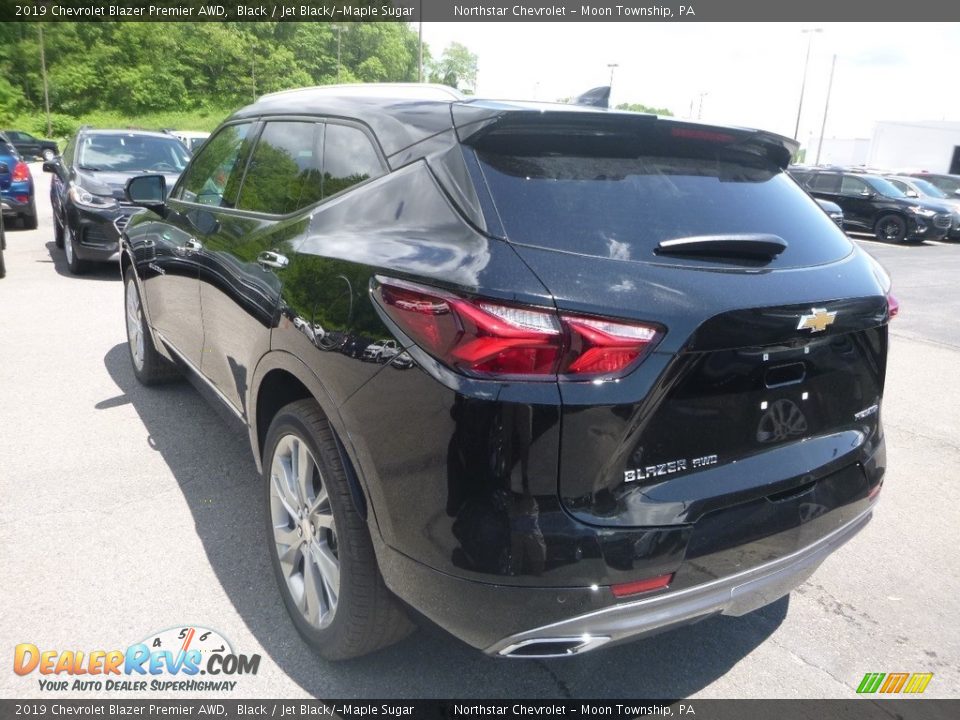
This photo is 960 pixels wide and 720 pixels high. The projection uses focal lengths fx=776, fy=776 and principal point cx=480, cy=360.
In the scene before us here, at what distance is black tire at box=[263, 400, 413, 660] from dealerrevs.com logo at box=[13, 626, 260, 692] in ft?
0.88

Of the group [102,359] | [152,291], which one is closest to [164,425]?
[152,291]

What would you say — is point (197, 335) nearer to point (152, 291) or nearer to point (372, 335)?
point (152, 291)

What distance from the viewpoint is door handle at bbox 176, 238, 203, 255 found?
364 cm

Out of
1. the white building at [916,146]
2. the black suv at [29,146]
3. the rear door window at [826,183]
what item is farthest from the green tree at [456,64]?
the rear door window at [826,183]

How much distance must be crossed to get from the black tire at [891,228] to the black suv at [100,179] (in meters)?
17.0

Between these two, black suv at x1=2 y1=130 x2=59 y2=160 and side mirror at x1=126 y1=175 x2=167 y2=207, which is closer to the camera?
side mirror at x1=126 y1=175 x2=167 y2=207

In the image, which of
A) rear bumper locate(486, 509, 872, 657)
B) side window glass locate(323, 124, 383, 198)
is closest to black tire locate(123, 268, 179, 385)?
side window glass locate(323, 124, 383, 198)

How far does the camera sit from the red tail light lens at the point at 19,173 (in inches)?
504

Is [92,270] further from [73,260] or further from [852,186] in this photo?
[852,186]

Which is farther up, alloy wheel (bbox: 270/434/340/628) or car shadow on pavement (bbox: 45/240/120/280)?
alloy wheel (bbox: 270/434/340/628)

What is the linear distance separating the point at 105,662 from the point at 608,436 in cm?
190

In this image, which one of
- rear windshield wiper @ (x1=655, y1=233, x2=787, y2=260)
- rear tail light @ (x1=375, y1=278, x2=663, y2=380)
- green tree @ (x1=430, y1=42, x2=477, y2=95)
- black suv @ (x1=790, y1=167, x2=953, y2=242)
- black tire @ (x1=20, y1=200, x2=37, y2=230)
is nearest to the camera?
rear tail light @ (x1=375, y1=278, x2=663, y2=380)

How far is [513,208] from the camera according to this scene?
2051 millimetres

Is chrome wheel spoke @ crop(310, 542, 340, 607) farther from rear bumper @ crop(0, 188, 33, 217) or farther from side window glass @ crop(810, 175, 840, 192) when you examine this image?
side window glass @ crop(810, 175, 840, 192)
